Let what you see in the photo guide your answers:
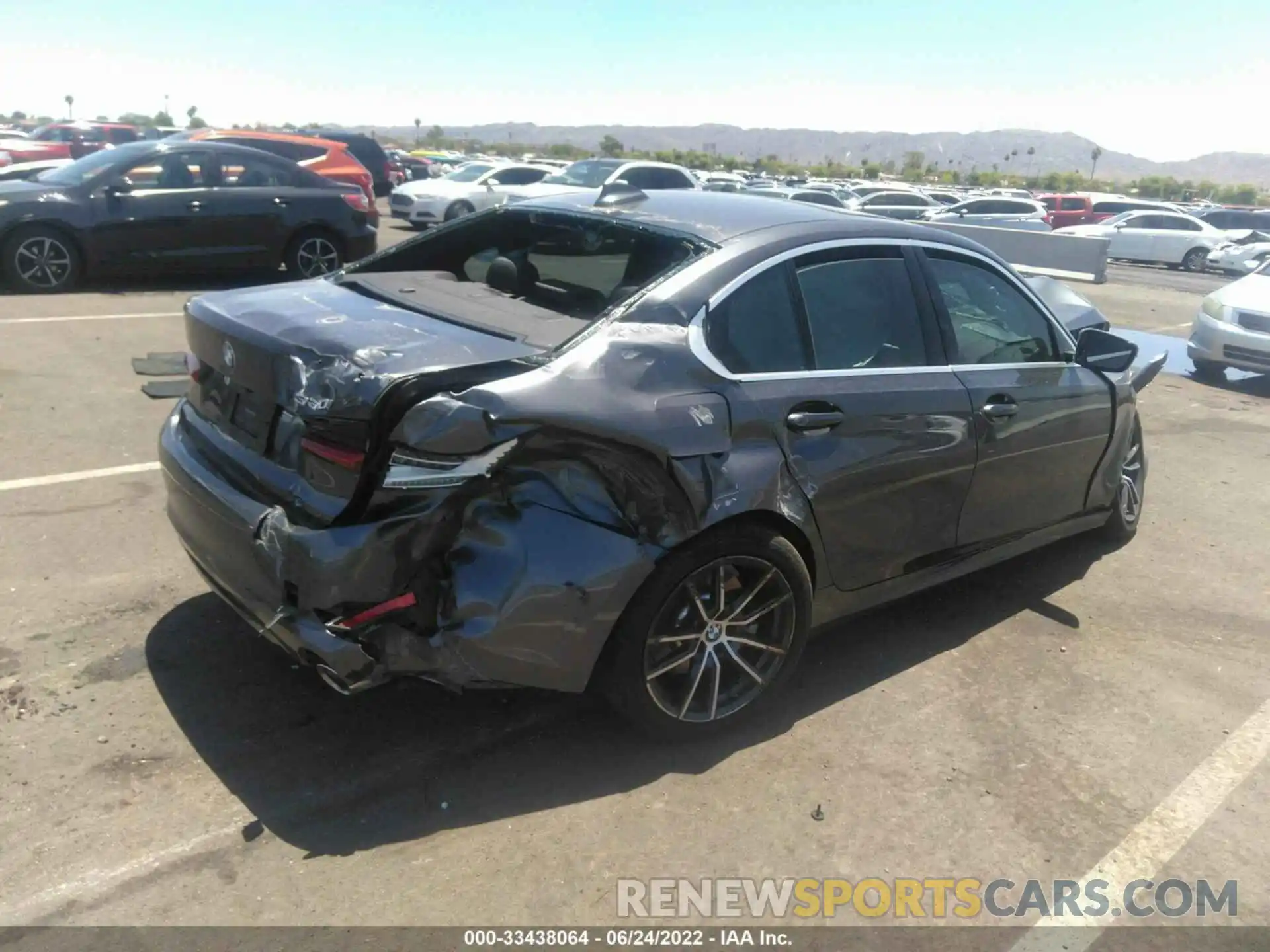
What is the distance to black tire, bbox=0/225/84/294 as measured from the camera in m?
10.4

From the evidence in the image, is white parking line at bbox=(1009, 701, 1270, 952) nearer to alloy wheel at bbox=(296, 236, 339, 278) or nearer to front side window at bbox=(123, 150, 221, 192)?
alloy wheel at bbox=(296, 236, 339, 278)

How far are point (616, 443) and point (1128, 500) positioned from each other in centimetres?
375

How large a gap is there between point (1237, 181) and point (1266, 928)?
22437 centimetres

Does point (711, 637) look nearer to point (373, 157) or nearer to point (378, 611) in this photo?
point (378, 611)

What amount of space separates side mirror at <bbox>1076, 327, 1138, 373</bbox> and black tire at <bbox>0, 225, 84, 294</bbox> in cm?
974

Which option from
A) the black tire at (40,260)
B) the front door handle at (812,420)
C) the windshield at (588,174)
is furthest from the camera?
the windshield at (588,174)

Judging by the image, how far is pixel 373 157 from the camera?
26.0 meters

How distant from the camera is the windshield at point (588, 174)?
19.1 metres

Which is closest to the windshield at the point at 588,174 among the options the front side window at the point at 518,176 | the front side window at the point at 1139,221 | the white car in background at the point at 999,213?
the front side window at the point at 518,176

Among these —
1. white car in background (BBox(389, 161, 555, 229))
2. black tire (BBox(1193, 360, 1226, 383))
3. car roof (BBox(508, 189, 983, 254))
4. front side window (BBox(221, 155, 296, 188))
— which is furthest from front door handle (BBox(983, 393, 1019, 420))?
white car in background (BBox(389, 161, 555, 229))

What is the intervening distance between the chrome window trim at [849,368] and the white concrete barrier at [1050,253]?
13619 millimetres

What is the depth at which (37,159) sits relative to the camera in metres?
21.6

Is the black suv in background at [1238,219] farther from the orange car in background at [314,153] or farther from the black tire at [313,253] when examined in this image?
the black tire at [313,253]

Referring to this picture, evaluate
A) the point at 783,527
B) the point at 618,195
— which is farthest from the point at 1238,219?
the point at 783,527
